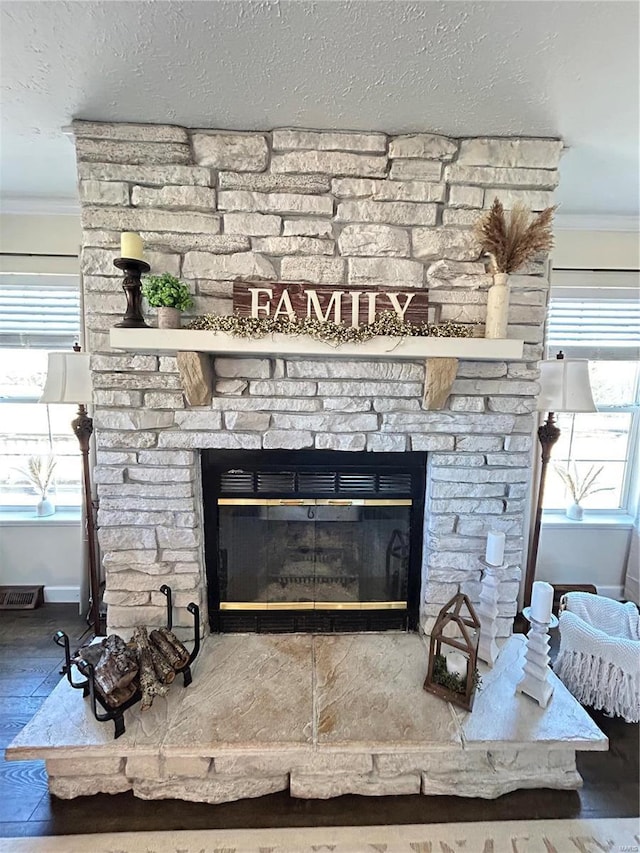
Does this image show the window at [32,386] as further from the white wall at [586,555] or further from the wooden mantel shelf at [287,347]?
the white wall at [586,555]

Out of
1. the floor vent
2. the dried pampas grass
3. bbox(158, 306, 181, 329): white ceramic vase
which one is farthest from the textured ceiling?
the floor vent

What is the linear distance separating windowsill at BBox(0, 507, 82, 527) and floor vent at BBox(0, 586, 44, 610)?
41 centimetres

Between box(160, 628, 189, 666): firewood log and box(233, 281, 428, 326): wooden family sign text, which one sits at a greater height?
box(233, 281, 428, 326): wooden family sign text

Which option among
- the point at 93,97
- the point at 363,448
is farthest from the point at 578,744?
the point at 93,97

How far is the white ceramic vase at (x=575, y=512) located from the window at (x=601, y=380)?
0.06 meters

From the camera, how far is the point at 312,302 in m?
1.62

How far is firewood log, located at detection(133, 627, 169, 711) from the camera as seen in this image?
149 centimetres

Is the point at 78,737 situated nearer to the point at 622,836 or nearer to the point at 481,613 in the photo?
the point at 481,613

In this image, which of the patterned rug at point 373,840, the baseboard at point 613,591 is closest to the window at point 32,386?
the patterned rug at point 373,840

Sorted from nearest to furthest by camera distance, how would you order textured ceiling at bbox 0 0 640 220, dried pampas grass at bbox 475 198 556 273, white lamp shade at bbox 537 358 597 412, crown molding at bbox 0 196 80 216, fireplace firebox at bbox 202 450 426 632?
textured ceiling at bbox 0 0 640 220 → dried pampas grass at bbox 475 198 556 273 → fireplace firebox at bbox 202 450 426 632 → white lamp shade at bbox 537 358 597 412 → crown molding at bbox 0 196 80 216

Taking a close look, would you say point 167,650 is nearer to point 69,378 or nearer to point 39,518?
point 69,378

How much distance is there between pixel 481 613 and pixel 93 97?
8.46 ft

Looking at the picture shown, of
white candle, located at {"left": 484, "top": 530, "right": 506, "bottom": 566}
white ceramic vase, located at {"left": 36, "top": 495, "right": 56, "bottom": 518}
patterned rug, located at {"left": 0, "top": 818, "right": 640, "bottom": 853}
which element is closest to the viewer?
patterned rug, located at {"left": 0, "top": 818, "right": 640, "bottom": 853}

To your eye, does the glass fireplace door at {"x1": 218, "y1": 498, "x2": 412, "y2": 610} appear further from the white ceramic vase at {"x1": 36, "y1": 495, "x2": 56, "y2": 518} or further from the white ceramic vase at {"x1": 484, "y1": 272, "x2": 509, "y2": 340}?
the white ceramic vase at {"x1": 36, "y1": 495, "x2": 56, "y2": 518}
